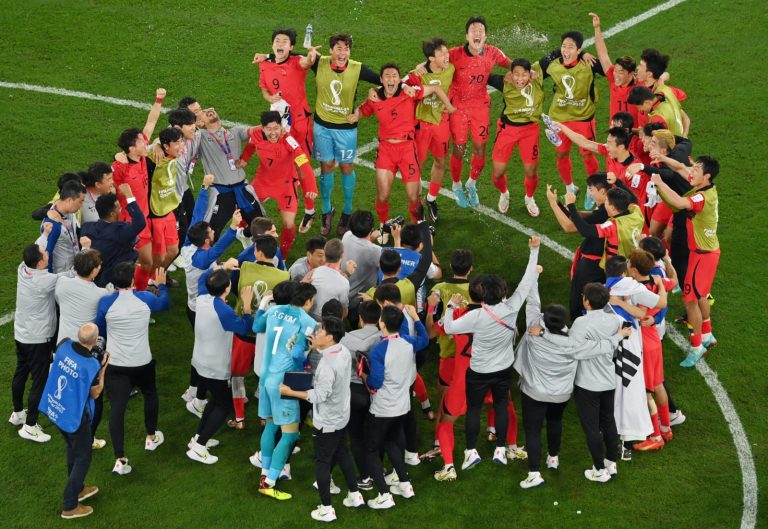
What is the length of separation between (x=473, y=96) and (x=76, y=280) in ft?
21.1

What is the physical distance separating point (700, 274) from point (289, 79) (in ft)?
19.6

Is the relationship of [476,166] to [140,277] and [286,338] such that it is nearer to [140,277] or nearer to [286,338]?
[140,277]

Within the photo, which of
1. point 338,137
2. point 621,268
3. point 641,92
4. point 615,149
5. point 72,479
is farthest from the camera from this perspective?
point 338,137

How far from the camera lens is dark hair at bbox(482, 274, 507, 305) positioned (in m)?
9.34

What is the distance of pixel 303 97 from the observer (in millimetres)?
13898

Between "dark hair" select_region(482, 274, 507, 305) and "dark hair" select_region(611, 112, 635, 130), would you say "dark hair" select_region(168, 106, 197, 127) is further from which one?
"dark hair" select_region(611, 112, 635, 130)

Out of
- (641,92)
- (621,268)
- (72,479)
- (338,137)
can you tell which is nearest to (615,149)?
(641,92)

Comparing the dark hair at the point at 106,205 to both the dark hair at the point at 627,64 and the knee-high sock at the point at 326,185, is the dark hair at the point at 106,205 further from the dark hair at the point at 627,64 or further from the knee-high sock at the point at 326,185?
the dark hair at the point at 627,64

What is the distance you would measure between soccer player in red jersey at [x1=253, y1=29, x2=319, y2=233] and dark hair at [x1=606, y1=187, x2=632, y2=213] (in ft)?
14.6

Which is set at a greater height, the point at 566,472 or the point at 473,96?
the point at 473,96

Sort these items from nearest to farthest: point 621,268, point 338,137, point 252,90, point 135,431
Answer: point 621,268 < point 135,431 < point 338,137 < point 252,90

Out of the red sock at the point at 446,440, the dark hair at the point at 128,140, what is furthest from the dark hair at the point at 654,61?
the dark hair at the point at 128,140

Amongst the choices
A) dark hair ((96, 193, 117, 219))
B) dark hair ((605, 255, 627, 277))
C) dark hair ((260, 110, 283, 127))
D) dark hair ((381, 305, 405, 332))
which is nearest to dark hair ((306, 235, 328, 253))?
dark hair ((381, 305, 405, 332))

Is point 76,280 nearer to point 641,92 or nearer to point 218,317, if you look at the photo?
point 218,317
